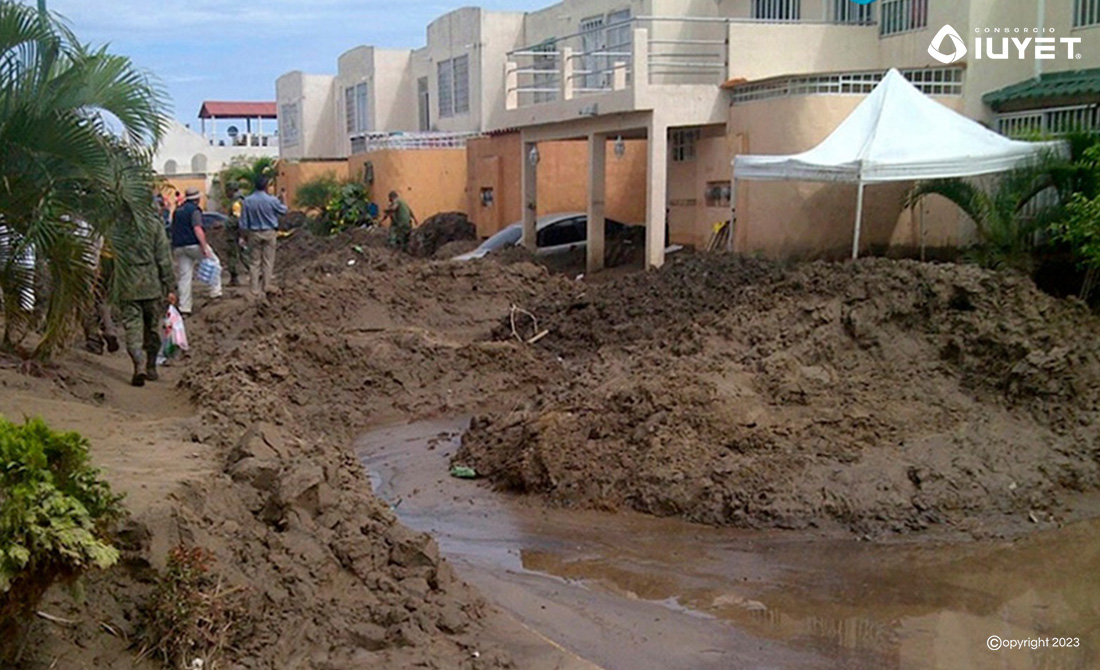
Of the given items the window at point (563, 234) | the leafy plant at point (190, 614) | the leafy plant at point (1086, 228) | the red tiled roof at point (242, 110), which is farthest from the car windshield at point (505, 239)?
the red tiled roof at point (242, 110)

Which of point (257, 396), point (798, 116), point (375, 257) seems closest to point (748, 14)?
point (798, 116)

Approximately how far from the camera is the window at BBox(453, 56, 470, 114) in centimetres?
3019

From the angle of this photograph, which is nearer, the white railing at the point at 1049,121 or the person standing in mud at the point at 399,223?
the white railing at the point at 1049,121

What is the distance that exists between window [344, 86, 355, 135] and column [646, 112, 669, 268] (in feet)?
74.8

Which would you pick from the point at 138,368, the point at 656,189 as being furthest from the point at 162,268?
the point at 656,189

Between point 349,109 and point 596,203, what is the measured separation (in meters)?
21.7

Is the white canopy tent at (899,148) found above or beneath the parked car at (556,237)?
above

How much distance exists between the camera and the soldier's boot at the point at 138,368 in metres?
10.7

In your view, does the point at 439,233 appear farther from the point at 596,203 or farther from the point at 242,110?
the point at 242,110

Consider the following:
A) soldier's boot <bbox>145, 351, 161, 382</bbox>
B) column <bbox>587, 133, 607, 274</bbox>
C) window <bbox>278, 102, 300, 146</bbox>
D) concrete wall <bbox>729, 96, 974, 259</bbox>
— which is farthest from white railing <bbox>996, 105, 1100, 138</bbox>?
window <bbox>278, 102, 300, 146</bbox>

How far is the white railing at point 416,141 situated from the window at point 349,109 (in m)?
9.46

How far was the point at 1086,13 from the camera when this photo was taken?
14.8 metres

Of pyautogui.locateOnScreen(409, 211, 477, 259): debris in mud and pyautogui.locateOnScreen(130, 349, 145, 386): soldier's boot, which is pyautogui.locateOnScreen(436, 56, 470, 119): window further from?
pyautogui.locateOnScreen(130, 349, 145, 386): soldier's boot

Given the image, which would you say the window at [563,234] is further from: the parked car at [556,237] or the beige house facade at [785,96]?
the beige house facade at [785,96]
